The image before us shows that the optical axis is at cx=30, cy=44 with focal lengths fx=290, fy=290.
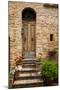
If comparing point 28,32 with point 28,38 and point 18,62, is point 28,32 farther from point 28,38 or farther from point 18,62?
point 18,62

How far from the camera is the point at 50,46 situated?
101 inches

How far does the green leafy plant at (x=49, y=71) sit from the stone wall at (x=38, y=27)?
0.09m

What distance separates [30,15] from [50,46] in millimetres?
325

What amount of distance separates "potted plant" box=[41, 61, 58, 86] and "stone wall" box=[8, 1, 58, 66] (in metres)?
0.09

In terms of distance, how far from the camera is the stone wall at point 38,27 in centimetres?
247

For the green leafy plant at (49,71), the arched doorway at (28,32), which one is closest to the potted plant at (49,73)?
the green leafy plant at (49,71)

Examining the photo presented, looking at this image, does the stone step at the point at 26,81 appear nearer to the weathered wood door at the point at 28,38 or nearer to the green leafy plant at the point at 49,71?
the green leafy plant at the point at 49,71

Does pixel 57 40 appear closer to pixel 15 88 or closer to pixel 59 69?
pixel 59 69

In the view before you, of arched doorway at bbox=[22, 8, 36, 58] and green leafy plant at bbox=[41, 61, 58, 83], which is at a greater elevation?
arched doorway at bbox=[22, 8, 36, 58]

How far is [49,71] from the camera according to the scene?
2.57 metres

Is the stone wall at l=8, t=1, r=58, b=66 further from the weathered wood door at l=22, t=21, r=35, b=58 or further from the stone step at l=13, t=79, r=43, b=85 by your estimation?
the stone step at l=13, t=79, r=43, b=85

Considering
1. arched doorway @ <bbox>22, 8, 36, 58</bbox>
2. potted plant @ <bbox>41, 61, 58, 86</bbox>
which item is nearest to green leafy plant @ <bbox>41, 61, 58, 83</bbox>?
potted plant @ <bbox>41, 61, 58, 86</bbox>

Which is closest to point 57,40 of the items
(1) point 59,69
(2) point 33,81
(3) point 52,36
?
(3) point 52,36

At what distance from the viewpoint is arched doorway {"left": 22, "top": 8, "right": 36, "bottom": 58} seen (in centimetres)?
250
